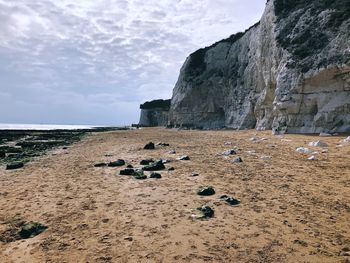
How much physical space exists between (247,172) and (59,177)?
25.9 feet

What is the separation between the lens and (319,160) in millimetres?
14406

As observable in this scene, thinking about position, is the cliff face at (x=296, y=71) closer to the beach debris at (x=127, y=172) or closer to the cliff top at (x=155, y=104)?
the beach debris at (x=127, y=172)

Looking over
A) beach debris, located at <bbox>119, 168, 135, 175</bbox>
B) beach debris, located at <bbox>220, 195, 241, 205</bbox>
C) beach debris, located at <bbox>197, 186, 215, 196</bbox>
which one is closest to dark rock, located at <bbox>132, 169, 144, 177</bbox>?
beach debris, located at <bbox>119, 168, 135, 175</bbox>

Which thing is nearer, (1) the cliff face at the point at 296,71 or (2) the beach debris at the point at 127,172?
(2) the beach debris at the point at 127,172

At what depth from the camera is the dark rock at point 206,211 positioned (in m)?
7.82

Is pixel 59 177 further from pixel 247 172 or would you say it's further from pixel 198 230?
pixel 198 230

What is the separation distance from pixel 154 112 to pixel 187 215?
10882cm

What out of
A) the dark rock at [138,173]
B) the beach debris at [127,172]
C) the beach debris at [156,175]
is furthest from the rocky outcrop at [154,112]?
the beach debris at [156,175]

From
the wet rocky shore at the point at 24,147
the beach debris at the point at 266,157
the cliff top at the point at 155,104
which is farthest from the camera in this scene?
the cliff top at the point at 155,104

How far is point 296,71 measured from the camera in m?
28.8

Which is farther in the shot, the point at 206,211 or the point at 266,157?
the point at 266,157

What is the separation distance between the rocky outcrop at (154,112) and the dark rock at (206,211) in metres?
101

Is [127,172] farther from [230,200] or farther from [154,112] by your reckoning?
[154,112]

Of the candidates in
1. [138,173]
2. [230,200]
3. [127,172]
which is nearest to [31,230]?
[230,200]
